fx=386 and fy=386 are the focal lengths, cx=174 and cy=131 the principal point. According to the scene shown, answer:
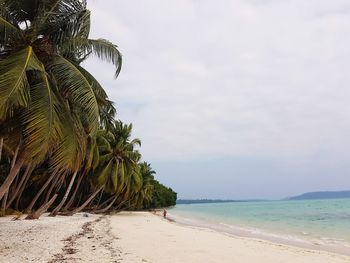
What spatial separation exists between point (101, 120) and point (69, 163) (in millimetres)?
3464

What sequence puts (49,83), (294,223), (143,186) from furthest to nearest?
1. (143,186)
2. (294,223)
3. (49,83)

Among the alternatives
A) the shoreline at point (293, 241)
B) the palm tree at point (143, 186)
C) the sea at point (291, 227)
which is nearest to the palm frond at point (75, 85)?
the shoreline at point (293, 241)

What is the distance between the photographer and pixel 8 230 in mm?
14984

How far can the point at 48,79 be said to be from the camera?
10.4 metres

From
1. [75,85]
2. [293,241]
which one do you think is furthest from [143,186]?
[75,85]

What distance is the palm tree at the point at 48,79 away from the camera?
30.1 ft

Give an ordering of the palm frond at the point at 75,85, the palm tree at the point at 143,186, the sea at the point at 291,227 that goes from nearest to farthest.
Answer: the palm frond at the point at 75,85 < the sea at the point at 291,227 < the palm tree at the point at 143,186

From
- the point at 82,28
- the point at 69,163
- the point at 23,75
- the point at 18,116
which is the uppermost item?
the point at 82,28

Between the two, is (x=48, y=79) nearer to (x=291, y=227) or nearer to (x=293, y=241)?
(x=293, y=241)

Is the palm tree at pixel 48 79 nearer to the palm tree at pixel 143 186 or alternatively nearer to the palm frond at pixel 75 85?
the palm frond at pixel 75 85

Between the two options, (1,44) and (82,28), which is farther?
(82,28)

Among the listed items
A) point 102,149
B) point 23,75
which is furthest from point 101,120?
point 102,149

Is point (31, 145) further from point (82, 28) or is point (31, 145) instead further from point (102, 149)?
point (102, 149)

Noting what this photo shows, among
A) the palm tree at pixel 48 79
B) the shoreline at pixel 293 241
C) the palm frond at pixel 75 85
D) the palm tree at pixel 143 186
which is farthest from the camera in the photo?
the palm tree at pixel 143 186
